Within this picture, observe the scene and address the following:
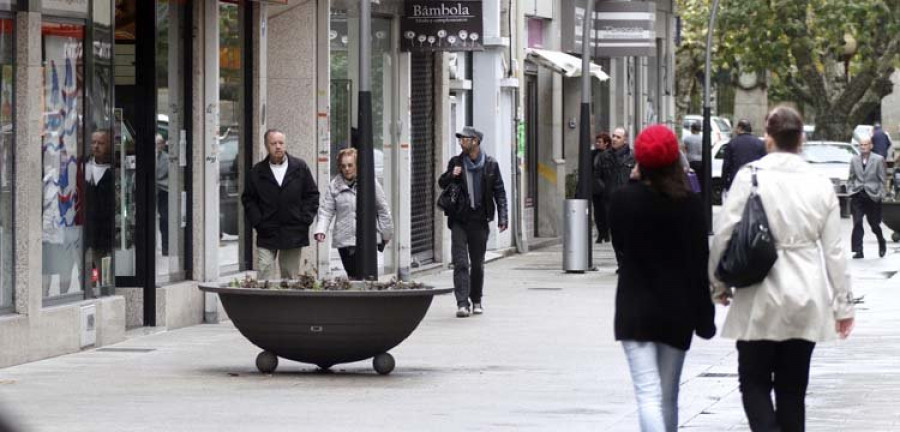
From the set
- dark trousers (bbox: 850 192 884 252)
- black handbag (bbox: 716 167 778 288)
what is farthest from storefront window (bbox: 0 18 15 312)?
dark trousers (bbox: 850 192 884 252)

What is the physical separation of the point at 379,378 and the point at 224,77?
223 inches

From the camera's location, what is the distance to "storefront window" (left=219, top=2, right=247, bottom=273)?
60.8 feet

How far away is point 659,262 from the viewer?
859cm

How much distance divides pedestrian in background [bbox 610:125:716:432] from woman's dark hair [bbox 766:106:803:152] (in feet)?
1.39

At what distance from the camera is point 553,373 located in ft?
46.4

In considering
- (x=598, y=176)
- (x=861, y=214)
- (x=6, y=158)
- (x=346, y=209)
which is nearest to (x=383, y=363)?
(x=6, y=158)

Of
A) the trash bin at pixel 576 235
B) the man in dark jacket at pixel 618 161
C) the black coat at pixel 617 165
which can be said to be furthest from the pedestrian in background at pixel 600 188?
the trash bin at pixel 576 235

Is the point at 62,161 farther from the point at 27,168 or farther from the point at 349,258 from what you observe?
the point at 349,258

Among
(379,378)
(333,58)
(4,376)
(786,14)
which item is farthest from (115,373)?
(786,14)

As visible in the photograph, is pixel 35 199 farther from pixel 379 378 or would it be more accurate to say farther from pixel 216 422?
pixel 216 422

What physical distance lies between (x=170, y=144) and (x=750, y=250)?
33.2 feet

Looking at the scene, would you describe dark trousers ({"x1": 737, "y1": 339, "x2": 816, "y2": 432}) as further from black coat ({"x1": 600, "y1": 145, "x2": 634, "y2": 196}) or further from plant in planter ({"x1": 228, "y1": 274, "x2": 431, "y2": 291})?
black coat ({"x1": 600, "y1": 145, "x2": 634, "y2": 196})

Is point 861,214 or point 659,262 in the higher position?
point 659,262

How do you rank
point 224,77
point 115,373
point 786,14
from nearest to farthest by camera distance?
point 115,373 → point 224,77 → point 786,14
